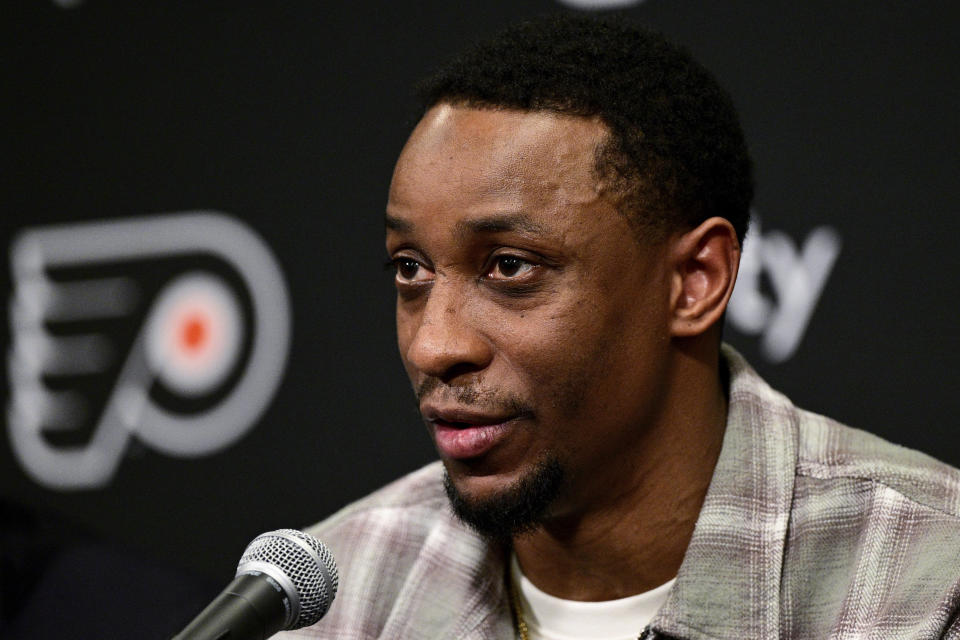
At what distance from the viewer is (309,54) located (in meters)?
2.50

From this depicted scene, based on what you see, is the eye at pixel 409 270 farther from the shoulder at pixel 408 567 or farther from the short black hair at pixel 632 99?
the shoulder at pixel 408 567

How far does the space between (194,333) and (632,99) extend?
1.25 meters

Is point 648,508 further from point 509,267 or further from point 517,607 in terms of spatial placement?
point 509,267

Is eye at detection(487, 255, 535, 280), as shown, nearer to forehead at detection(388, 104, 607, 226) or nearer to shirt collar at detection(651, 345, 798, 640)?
forehead at detection(388, 104, 607, 226)

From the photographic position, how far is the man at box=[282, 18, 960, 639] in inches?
63.6

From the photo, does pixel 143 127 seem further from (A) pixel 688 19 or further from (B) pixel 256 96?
(A) pixel 688 19

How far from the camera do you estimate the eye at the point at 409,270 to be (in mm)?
1695

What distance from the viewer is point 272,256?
2500mm

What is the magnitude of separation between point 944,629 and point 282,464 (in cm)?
137

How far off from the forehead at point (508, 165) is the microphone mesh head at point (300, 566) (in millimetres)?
578

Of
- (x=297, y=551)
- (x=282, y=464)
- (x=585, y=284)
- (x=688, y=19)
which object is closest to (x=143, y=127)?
(x=282, y=464)

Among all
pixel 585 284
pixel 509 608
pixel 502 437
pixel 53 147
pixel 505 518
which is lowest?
pixel 509 608

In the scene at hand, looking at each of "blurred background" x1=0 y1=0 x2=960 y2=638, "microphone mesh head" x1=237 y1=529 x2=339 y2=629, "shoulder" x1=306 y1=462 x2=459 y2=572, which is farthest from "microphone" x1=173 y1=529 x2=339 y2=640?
"blurred background" x1=0 y1=0 x2=960 y2=638

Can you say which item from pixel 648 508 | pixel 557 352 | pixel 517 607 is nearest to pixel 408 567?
pixel 517 607
